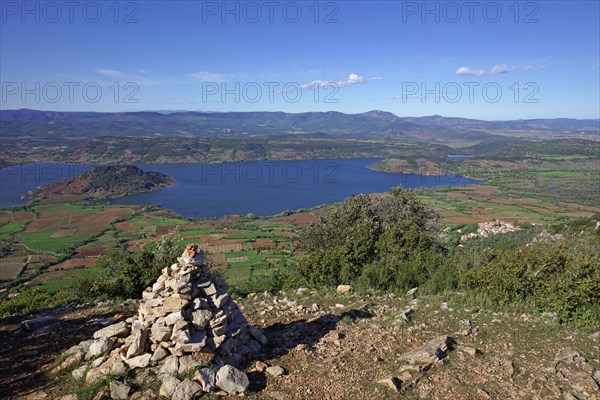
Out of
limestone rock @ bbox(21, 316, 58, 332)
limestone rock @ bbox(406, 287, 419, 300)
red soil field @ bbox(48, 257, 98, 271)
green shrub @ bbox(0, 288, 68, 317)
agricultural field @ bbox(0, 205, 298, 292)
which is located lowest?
red soil field @ bbox(48, 257, 98, 271)

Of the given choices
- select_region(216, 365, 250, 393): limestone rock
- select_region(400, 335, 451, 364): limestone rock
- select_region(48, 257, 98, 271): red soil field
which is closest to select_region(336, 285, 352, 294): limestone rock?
select_region(400, 335, 451, 364): limestone rock

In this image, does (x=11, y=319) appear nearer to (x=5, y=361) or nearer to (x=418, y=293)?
(x=5, y=361)

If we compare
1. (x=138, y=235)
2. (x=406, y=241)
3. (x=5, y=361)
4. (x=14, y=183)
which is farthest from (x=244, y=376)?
(x=14, y=183)

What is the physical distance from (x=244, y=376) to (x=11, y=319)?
33.9ft

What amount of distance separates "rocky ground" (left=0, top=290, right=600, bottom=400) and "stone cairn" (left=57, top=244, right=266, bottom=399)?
35 centimetres

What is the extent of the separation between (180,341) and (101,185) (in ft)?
399

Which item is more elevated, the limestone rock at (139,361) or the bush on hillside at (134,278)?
the limestone rock at (139,361)

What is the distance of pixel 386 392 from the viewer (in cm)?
793

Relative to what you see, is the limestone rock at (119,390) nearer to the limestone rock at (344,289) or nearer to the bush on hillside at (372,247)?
the limestone rock at (344,289)

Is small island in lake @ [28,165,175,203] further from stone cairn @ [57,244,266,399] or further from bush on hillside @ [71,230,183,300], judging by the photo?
stone cairn @ [57,244,266,399]

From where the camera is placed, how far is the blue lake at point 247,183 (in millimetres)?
103113

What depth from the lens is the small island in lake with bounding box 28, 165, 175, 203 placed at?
108m

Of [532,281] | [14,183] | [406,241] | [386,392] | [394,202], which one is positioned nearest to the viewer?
[386,392]

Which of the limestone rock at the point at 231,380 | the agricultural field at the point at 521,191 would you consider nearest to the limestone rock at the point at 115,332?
the limestone rock at the point at 231,380
